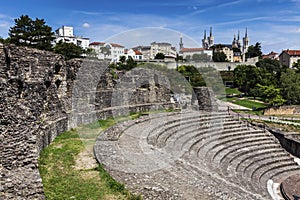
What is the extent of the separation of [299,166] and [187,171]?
8.36 meters

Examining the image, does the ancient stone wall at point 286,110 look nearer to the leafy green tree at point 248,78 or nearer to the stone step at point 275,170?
the leafy green tree at point 248,78

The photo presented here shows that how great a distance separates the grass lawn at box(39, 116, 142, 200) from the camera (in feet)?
18.7

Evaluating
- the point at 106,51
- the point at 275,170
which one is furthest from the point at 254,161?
the point at 106,51

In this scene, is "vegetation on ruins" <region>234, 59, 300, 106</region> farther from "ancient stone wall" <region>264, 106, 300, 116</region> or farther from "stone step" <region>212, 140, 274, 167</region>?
"stone step" <region>212, 140, 274, 167</region>

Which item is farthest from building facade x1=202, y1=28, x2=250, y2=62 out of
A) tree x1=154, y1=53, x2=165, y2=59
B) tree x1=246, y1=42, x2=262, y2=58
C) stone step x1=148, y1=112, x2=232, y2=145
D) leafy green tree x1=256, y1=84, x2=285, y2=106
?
stone step x1=148, y1=112, x2=232, y2=145

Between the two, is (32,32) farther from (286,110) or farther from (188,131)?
(286,110)

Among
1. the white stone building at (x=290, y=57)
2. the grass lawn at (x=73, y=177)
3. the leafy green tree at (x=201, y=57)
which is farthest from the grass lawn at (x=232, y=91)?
the grass lawn at (x=73, y=177)

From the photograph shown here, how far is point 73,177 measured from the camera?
21.5ft

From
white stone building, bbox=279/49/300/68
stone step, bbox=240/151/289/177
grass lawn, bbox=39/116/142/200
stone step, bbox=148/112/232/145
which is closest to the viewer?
grass lawn, bbox=39/116/142/200

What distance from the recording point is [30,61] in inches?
375

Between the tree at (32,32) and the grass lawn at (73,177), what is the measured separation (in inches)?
893

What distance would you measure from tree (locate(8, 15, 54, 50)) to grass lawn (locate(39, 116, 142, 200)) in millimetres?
22684

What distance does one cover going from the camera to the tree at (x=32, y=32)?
28269 mm

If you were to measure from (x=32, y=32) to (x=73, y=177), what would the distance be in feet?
85.8
